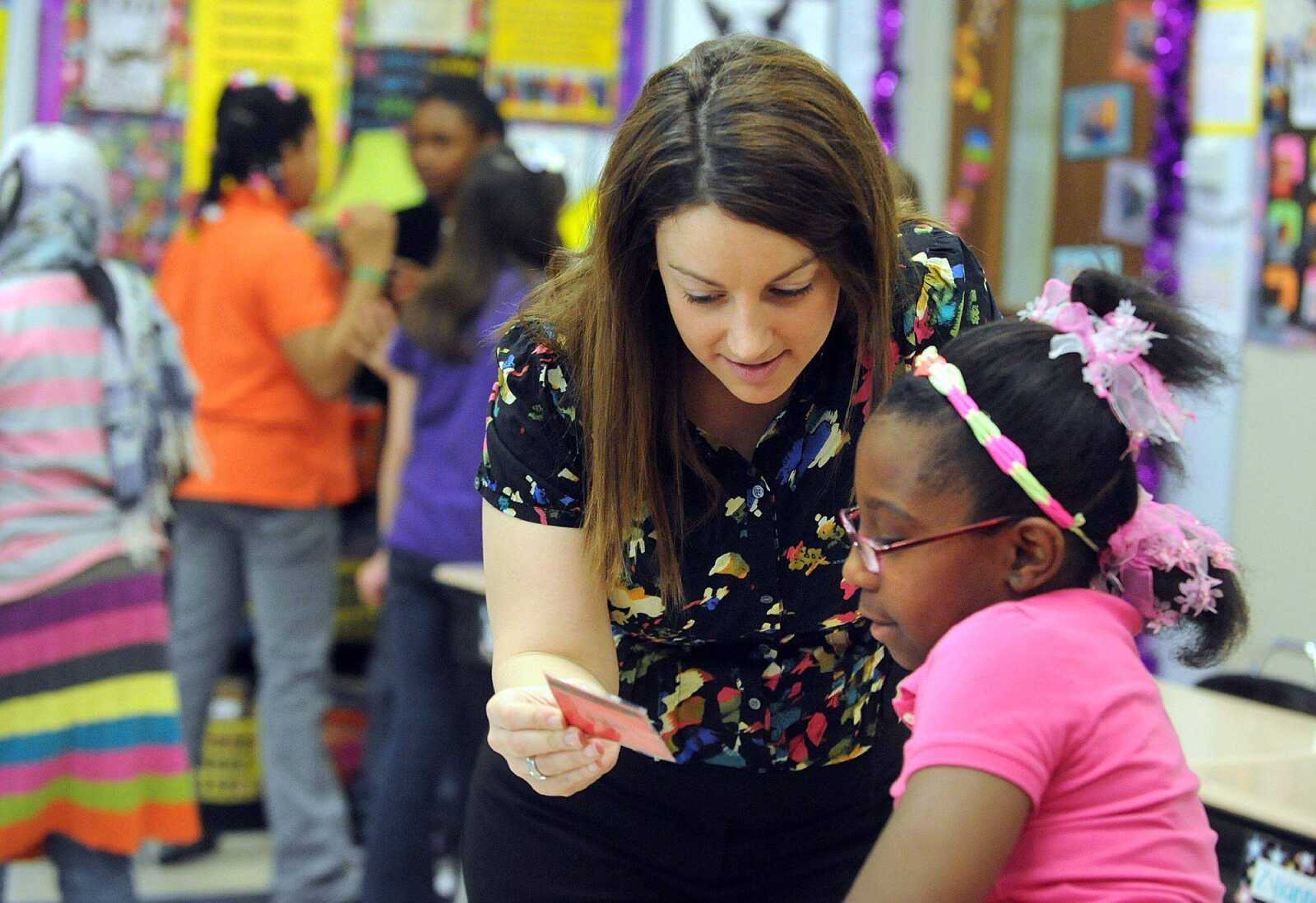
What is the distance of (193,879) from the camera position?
4219 millimetres

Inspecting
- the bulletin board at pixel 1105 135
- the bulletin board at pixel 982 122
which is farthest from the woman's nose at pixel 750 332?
the bulletin board at pixel 982 122

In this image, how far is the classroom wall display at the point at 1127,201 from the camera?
15.3 ft

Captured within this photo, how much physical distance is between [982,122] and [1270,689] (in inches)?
122

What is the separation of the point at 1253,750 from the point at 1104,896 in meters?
1.25

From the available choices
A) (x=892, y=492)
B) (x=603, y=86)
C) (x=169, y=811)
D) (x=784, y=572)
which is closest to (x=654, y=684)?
(x=784, y=572)

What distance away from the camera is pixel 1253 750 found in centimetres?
237

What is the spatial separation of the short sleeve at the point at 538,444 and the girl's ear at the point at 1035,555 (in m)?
0.45

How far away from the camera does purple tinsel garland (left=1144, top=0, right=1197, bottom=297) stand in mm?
4152

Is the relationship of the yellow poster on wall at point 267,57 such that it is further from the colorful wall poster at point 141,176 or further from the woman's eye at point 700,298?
the woman's eye at point 700,298

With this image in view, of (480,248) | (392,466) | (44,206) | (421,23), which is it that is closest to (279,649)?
(392,466)

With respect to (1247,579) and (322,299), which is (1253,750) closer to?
(1247,579)

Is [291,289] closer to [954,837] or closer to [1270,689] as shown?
[1270,689]

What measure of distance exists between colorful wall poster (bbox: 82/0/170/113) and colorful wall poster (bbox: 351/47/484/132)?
0.58m

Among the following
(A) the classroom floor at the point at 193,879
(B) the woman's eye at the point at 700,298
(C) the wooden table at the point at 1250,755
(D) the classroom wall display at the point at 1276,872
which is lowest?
(A) the classroom floor at the point at 193,879
